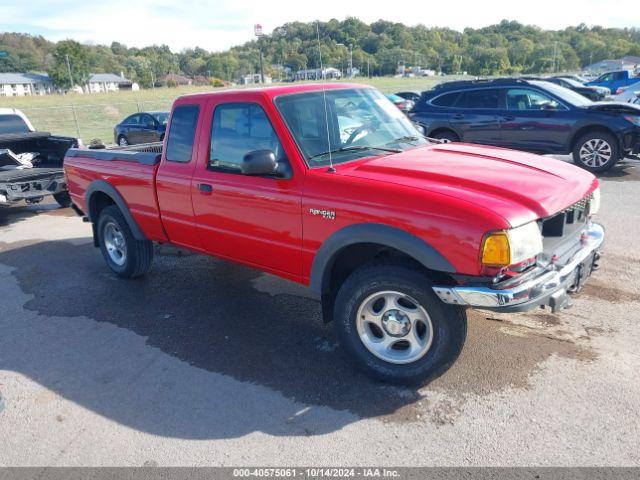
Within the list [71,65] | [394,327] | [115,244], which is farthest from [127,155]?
[71,65]

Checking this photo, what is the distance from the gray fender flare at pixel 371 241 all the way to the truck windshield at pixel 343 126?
0.62 metres

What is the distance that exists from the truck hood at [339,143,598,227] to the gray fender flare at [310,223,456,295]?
0.34 m

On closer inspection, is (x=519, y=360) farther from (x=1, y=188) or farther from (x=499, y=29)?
(x=499, y=29)

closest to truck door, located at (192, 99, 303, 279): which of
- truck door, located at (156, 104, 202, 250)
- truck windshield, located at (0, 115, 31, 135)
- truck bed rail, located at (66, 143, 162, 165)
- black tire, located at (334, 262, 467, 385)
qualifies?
truck door, located at (156, 104, 202, 250)

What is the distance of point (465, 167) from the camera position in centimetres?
363

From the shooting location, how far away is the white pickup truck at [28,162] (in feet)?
26.9

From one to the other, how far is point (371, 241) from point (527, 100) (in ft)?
28.4

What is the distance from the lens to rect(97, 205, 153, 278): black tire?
216 inches

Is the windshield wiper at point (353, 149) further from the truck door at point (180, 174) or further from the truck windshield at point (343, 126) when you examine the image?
the truck door at point (180, 174)

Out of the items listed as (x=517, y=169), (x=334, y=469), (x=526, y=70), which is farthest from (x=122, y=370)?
(x=526, y=70)

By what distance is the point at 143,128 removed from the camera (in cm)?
1742

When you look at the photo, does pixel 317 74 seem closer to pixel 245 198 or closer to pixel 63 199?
pixel 245 198

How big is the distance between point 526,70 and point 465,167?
7821 centimetres

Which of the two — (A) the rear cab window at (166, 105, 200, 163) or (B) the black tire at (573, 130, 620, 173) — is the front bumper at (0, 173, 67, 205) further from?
(B) the black tire at (573, 130, 620, 173)
